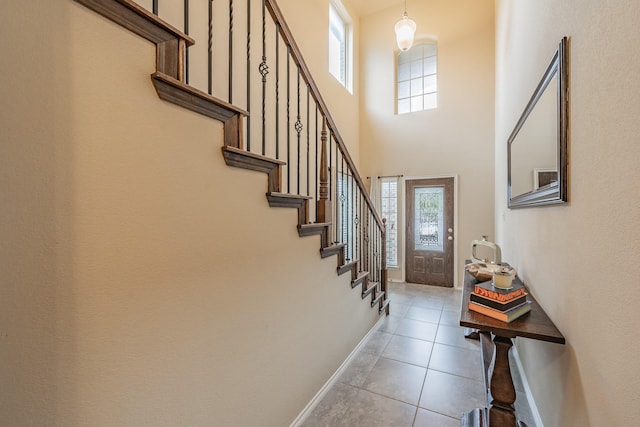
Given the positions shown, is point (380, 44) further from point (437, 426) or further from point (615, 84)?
point (437, 426)

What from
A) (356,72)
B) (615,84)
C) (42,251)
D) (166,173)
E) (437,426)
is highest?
(356,72)

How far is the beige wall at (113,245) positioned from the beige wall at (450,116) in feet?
14.0

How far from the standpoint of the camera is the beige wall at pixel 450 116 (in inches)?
179

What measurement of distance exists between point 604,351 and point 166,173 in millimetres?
1536

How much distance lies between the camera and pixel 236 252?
4.16ft

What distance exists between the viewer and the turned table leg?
1366 mm

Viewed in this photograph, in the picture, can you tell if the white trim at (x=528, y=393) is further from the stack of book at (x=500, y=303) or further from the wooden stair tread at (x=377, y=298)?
the wooden stair tread at (x=377, y=298)

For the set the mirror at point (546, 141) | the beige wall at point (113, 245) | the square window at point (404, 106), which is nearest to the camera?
the beige wall at point (113, 245)

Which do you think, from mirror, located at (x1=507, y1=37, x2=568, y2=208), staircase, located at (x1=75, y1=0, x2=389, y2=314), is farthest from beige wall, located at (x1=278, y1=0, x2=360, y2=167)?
mirror, located at (x1=507, y1=37, x2=568, y2=208)

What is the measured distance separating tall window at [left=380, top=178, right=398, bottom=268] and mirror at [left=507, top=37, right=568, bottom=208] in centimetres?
302

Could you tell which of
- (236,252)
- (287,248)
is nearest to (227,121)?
(236,252)

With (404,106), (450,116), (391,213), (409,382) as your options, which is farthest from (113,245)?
(404,106)

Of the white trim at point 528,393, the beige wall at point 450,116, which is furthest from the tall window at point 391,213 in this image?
the white trim at point 528,393

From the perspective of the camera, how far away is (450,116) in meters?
4.78
